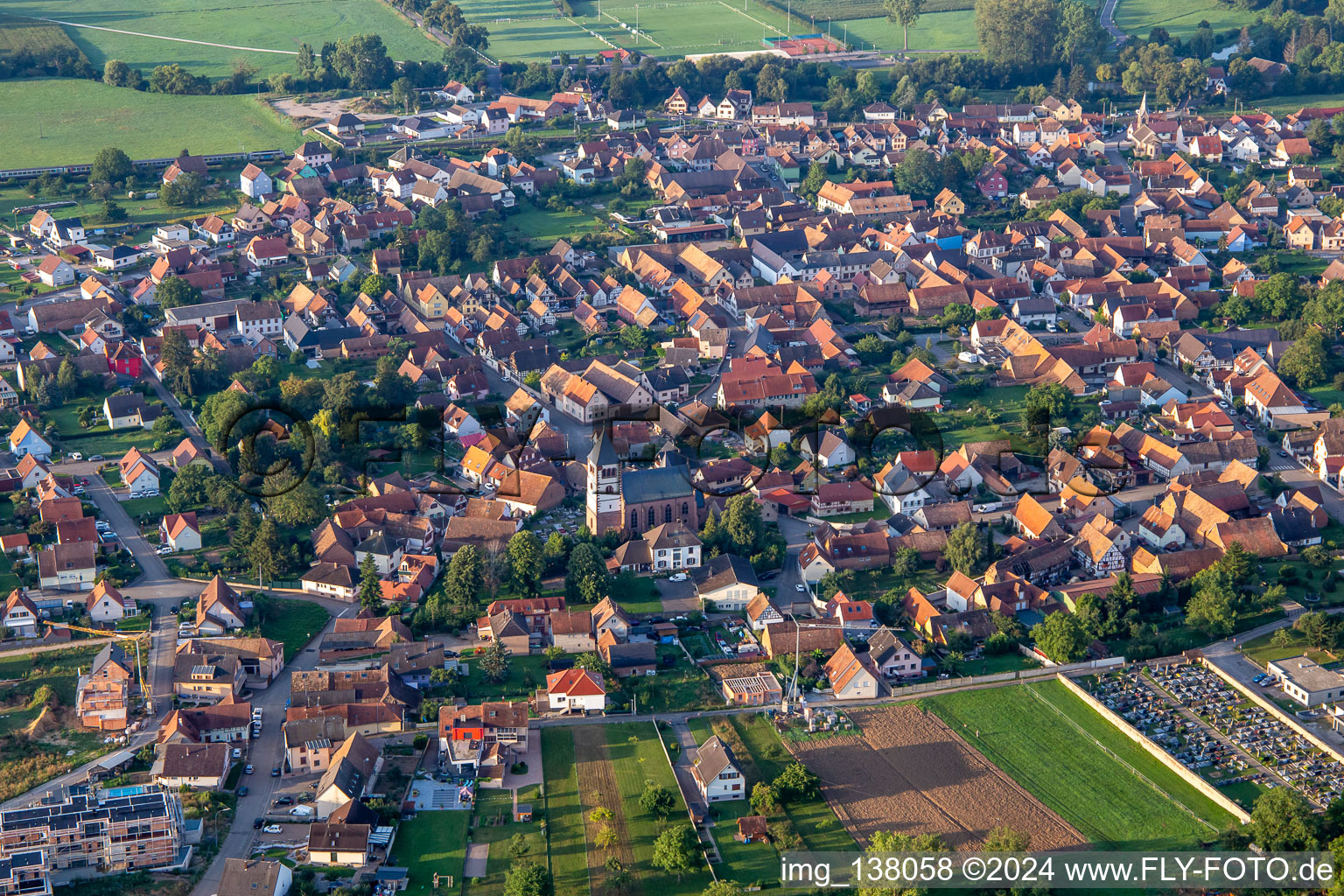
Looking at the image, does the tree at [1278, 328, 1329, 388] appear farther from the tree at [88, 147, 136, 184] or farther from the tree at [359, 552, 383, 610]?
the tree at [88, 147, 136, 184]

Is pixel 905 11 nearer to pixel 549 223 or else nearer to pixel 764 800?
pixel 549 223

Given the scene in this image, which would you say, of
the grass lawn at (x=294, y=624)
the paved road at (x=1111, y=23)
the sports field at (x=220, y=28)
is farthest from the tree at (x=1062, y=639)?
the paved road at (x=1111, y=23)

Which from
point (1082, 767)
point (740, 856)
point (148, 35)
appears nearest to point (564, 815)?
point (740, 856)

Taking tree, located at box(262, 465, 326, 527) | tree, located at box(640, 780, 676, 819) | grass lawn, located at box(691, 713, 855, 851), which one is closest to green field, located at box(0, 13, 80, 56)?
tree, located at box(262, 465, 326, 527)

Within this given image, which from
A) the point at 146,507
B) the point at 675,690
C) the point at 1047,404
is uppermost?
the point at 1047,404

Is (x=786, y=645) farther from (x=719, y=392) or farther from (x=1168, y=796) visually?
(x=719, y=392)

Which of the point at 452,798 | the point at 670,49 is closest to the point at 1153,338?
the point at 452,798

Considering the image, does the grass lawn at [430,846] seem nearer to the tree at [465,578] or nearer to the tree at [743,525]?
the tree at [465,578]
